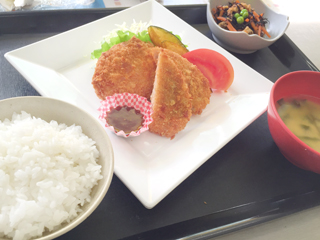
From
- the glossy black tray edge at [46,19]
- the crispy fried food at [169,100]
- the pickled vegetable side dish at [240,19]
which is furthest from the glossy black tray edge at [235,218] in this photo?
the glossy black tray edge at [46,19]

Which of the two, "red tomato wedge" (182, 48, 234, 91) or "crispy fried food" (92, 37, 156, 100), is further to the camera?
"red tomato wedge" (182, 48, 234, 91)

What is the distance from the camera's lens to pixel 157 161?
1.73m

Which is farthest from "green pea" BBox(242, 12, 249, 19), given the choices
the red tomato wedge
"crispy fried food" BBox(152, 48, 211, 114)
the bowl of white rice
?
the bowl of white rice

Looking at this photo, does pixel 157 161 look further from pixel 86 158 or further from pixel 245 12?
pixel 245 12

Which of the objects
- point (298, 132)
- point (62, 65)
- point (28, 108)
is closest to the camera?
point (28, 108)

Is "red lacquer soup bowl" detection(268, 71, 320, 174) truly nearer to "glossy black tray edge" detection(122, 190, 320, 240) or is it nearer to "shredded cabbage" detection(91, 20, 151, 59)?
"glossy black tray edge" detection(122, 190, 320, 240)

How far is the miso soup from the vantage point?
171 centimetres

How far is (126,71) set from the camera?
205 cm

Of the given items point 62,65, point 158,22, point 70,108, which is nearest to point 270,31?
point 158,22

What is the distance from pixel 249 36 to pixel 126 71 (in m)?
1.37

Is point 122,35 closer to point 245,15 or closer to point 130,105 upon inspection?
point 130,105

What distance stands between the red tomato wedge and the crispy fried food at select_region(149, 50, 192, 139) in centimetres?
43

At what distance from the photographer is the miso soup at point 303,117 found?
5.62 feet

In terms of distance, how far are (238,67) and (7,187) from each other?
218 cm
